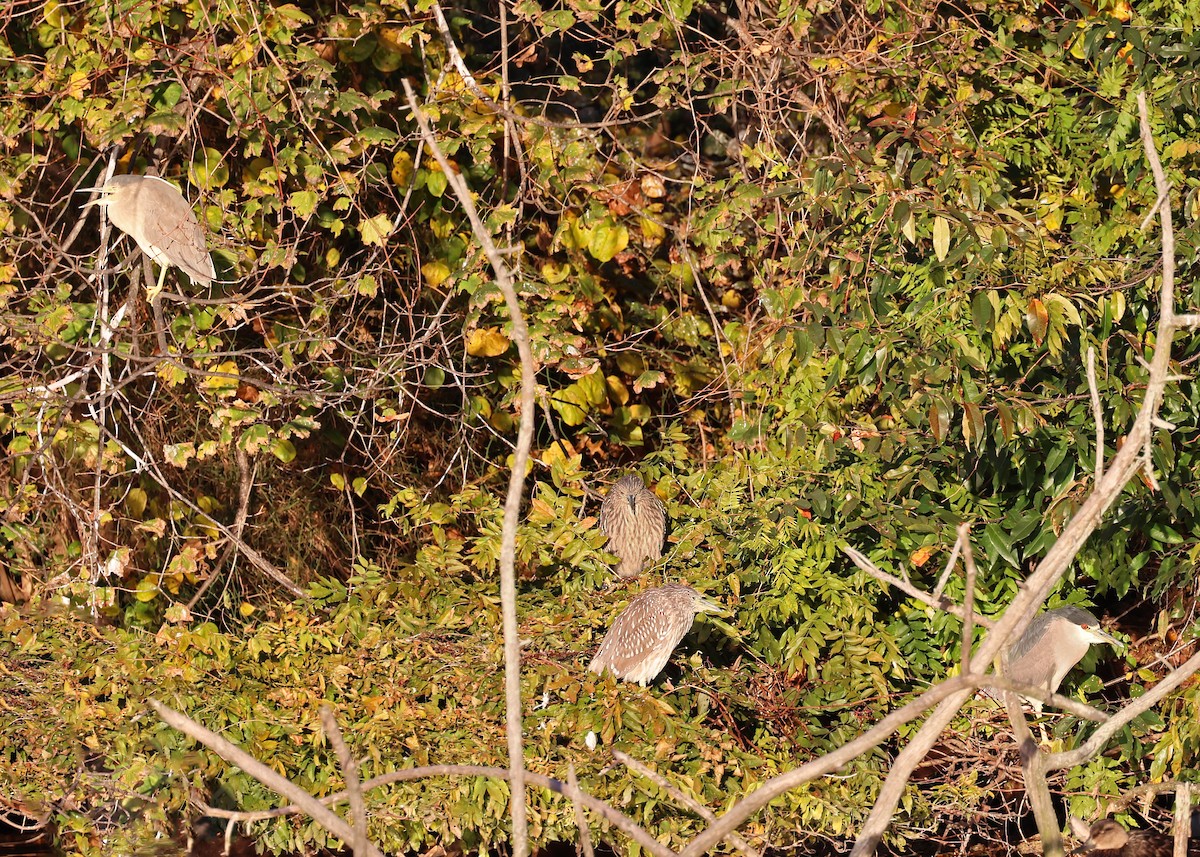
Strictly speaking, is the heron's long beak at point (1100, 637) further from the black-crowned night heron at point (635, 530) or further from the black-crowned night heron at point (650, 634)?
the black-crowned night heron at point (635, 530)

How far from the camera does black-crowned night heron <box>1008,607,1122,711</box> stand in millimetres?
3746

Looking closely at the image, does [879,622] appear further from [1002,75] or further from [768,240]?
[1002,75]

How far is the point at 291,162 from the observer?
420cm

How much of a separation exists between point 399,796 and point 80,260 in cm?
245

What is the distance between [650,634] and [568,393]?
4.64 feet

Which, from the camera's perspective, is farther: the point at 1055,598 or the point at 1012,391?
the point at 1055,598

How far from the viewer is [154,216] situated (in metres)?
3.95

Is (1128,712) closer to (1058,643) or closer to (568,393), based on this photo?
(1058,643)

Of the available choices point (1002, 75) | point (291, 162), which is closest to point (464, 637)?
point (291, 162)

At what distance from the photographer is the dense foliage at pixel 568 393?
3584 mm

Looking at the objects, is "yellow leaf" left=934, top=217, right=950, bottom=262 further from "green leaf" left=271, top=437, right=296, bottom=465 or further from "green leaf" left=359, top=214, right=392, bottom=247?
"green leaf" left=271, top=437, right=296, bottom=465

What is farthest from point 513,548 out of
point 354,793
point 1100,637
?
point 1100,637

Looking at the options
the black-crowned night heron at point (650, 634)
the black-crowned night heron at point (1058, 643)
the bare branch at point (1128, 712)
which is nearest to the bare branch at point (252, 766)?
the bare branch at point (1128, 712)

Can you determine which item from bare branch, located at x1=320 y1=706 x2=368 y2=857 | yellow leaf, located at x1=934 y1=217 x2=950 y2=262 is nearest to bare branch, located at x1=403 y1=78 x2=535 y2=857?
bare branch, located at x1=320 y1=706 x2=368 y2=857
